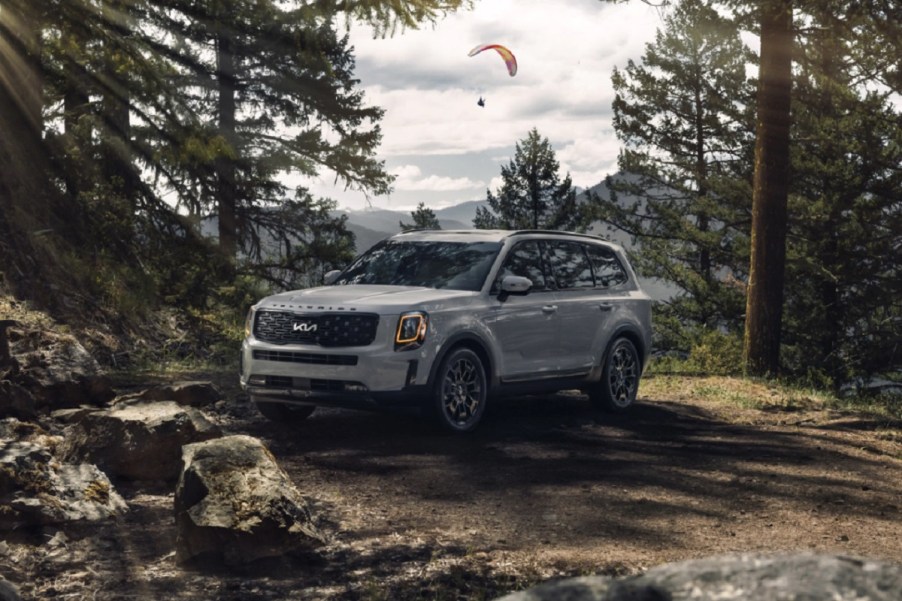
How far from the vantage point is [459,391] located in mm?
9977

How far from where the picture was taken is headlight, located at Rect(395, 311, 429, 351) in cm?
942

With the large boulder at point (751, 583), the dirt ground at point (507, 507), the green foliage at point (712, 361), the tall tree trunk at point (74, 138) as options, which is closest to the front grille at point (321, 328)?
the dirt ground at point (507, 507)

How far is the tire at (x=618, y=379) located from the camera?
1206 centimetres

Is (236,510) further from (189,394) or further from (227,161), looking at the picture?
(227,161)

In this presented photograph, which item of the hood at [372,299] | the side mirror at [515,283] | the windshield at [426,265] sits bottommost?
the hood at [372,299]

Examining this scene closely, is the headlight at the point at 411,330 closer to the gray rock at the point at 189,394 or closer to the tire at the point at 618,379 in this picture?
the gray rock at the point at 189,394

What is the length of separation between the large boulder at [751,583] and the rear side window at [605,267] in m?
10.1

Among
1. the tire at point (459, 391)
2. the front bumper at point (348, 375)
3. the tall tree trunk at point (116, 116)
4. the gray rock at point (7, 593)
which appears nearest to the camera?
the gray rock at point (7, 593)

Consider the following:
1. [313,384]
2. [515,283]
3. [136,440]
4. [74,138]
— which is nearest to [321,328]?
[313,384]

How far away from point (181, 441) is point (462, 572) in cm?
317

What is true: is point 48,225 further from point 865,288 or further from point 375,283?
point 865,288

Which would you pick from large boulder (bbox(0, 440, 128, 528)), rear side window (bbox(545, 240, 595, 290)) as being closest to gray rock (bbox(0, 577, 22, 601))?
large boulder (bbox(0, 440, 128, 528))

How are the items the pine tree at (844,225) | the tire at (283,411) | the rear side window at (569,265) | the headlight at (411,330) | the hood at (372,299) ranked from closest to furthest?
1. the headlight at (411,330)
2. the hood at (372,299)
3. the tire at (283,411)
4. the rear side window at (569,265)
5. the pine tree at (844,225)

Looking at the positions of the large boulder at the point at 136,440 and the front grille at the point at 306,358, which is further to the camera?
the front grille at the point at 306,358
